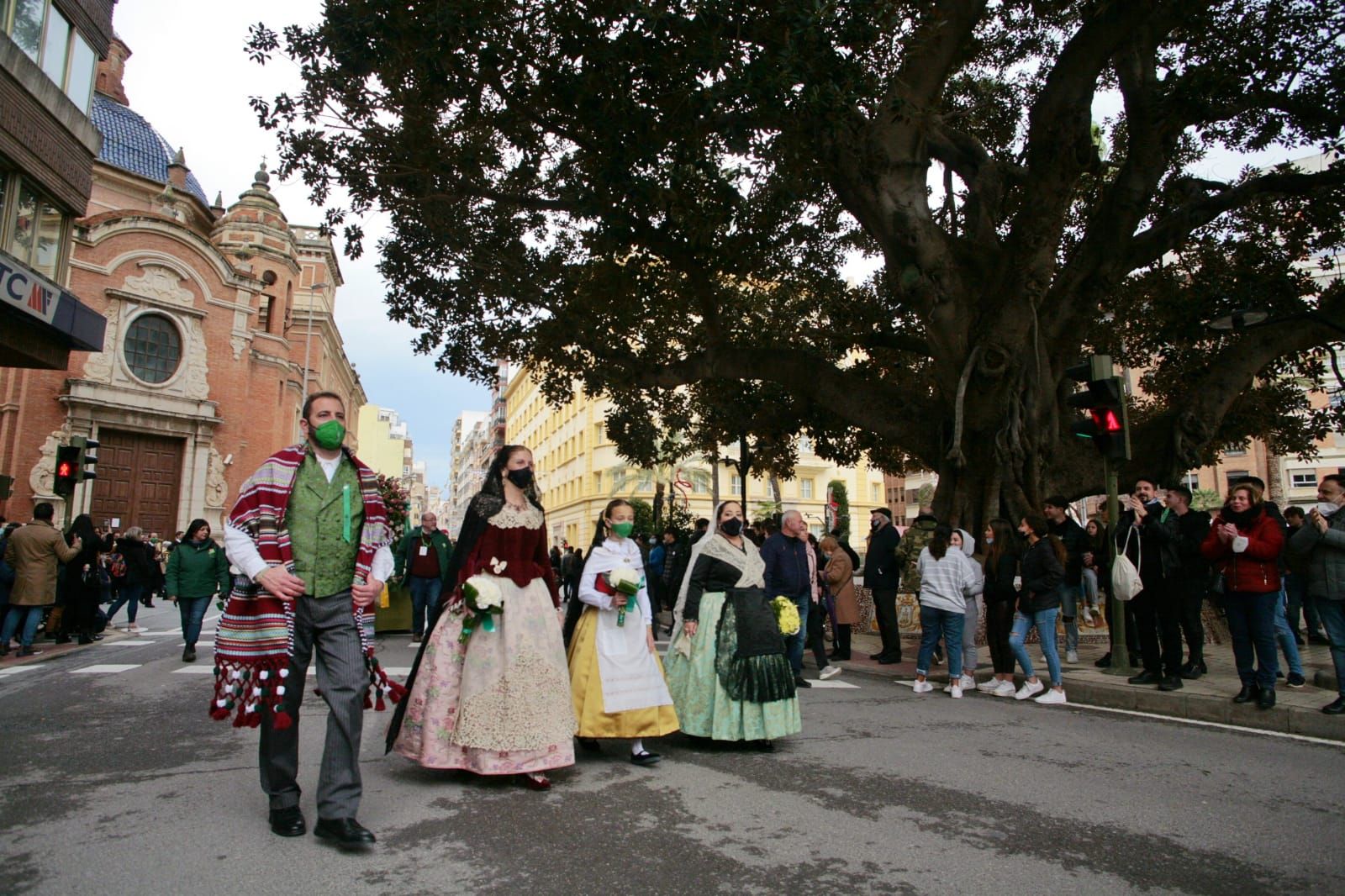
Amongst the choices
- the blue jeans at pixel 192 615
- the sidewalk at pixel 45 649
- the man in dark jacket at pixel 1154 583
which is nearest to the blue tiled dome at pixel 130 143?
the sidewalk at pixel 45 649

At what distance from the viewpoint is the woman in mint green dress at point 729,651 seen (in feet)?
19.0

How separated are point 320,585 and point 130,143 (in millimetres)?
50249

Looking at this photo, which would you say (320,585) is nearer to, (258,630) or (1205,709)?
(258,630)

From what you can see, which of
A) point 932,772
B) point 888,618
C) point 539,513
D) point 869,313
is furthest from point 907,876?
point 869,313

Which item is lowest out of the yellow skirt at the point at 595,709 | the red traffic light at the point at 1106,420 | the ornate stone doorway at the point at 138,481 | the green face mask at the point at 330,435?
the yellow skirt at the point at 595,709

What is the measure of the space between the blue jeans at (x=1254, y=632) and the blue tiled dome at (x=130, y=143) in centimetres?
4793

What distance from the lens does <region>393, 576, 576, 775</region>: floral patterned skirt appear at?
182 inches

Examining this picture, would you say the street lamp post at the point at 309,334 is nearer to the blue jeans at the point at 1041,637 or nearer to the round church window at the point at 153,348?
the round church window at the point at 153,348

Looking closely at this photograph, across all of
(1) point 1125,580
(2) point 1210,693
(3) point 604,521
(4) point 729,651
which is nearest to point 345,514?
(3) point 604,521

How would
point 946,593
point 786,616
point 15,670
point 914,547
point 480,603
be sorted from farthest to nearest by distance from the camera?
point 914,547, point 15,670, point 946,593, point 786,616, point 480,603

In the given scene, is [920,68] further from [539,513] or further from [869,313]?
[539,513]

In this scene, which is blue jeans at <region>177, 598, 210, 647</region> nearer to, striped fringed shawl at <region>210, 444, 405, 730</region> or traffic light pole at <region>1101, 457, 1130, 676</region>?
striped fringed shawl at <region>210, 444, 405, 730</region>

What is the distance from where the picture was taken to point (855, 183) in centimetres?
1211

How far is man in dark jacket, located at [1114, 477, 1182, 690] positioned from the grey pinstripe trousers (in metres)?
7.20
